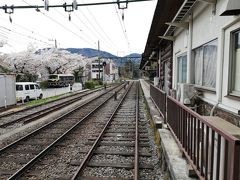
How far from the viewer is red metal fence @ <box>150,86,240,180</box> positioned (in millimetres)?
1963

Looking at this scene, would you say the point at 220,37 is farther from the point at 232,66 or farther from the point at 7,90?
the point at 7,90

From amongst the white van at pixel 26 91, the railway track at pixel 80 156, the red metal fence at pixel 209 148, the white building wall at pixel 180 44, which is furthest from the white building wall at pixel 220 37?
the white van at pixel 26 91

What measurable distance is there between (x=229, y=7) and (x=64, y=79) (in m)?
47.6

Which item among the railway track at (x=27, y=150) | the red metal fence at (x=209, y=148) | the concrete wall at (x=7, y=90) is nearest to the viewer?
the red metal fence at (x=209, y=148)

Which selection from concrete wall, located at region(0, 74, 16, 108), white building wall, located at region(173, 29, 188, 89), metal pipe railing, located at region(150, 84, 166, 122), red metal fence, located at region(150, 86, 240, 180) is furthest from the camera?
concrete wall, located at region(0, 74, 16, 108)

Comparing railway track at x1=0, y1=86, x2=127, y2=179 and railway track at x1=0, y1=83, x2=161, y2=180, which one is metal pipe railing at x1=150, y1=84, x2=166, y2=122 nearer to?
railway track at x1=0, y1=83, x2=161, y2=180

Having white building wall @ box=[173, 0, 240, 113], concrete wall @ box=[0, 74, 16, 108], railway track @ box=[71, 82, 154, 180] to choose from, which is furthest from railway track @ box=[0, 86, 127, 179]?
concrete wall @ box=[0, 74, 16, 108]

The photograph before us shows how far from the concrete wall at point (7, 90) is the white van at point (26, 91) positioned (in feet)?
8.13

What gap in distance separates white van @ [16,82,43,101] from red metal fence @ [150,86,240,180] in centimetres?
1870

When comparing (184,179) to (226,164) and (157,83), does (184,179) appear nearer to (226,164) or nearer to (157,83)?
(226,164)

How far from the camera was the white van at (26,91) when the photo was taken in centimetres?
2058

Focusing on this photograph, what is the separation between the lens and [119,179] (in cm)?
490

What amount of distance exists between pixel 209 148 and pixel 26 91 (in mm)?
20769

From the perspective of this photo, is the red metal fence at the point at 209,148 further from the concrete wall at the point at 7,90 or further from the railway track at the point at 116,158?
the concrete wall at the point at 7,90
